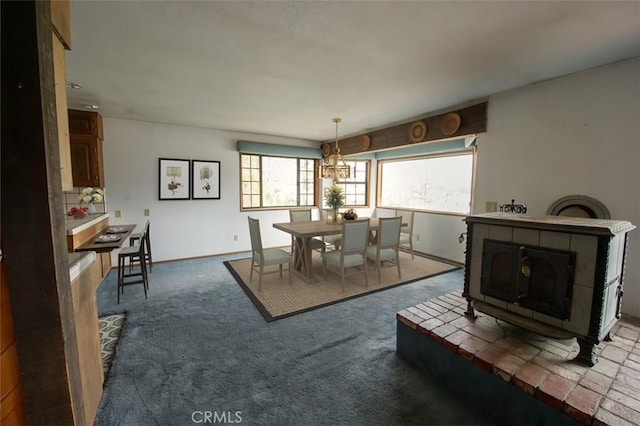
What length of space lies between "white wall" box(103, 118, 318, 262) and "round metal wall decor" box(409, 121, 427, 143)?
8.67 ft

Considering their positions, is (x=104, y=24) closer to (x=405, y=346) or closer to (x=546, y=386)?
(x=405, y=346)

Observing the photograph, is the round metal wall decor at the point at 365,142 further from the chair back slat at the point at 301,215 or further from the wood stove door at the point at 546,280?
the wood stove door at the point at 546,280

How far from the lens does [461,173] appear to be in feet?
14.9

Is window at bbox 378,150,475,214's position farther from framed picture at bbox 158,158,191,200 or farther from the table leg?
framed picture at bbox 158,158,191,200

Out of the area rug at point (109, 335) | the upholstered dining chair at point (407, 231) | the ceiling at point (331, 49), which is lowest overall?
the area rug at point (109, 335)

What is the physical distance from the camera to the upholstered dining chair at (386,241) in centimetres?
350

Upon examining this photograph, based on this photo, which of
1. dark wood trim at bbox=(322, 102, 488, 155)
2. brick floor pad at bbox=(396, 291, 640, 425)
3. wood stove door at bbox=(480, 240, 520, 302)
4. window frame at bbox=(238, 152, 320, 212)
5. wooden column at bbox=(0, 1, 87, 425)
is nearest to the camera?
wooden column at bbox=(0, 1, 87, 425)

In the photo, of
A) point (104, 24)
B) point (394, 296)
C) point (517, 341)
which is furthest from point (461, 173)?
point (104, 24)

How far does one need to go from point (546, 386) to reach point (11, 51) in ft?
8.34

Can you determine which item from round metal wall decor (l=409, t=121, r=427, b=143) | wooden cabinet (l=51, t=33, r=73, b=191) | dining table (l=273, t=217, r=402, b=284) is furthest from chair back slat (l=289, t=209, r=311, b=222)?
wooden cabinet (l=51, t=33, r=73, b=191)

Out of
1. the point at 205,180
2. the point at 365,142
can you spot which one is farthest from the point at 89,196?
the point at 365,142

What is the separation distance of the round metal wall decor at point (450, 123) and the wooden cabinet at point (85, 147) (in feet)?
15.3

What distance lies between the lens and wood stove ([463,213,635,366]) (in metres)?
1.48

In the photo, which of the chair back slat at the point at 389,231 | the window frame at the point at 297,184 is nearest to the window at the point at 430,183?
the window frame at the point at 297,184
